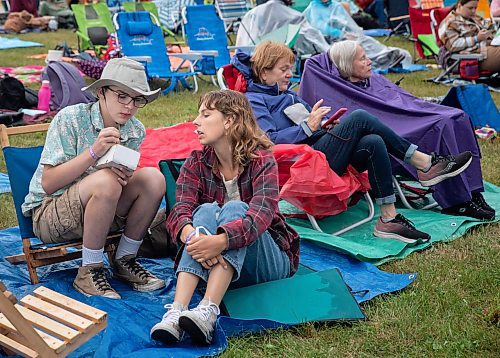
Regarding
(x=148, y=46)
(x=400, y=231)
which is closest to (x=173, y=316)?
(x=400, y=231)

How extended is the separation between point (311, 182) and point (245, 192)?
2.94 ft

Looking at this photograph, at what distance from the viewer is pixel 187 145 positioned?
578 centimetres

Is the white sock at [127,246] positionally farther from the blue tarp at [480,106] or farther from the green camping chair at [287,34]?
the green camping chair at [287,34]

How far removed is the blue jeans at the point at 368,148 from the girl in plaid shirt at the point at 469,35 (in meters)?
5.33

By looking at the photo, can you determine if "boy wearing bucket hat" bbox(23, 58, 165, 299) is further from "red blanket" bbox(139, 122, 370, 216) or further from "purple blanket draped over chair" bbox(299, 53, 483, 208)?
"purple blanket draped over chair" bbox(299, 53, 483, 208)

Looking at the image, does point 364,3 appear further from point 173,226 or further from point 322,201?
point 173,226

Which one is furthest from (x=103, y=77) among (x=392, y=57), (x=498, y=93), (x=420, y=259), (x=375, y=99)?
(x=392, y=57)

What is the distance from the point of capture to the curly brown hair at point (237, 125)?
3.30 meters

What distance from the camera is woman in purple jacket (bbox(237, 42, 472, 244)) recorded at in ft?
14.1

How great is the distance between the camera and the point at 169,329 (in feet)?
9.30

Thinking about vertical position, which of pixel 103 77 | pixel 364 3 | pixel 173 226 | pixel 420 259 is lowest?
pixel 364 3

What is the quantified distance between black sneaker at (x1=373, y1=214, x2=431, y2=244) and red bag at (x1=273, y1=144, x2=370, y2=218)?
0.27 meters

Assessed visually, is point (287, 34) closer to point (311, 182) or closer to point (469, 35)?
point (469, 35)

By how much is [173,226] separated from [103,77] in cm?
77
